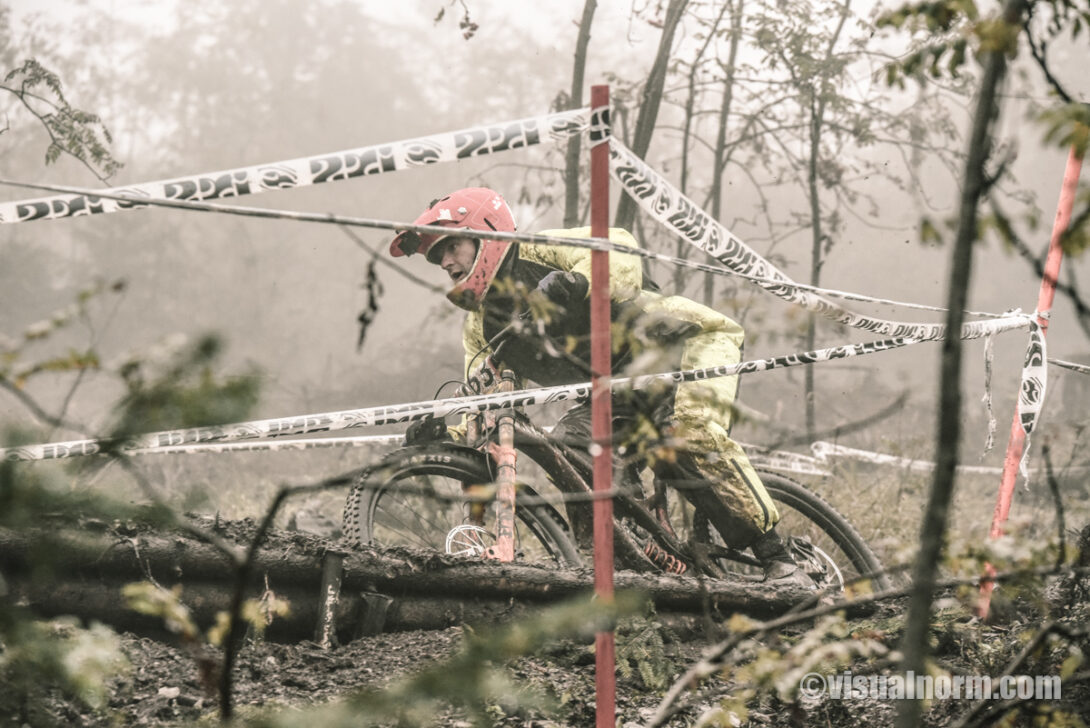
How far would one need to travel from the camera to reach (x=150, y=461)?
10141 millimetres

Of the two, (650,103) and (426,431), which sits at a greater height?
(650,103)

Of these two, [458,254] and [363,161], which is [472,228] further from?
[363,161]

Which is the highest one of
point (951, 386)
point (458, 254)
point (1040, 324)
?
point (458, 254)

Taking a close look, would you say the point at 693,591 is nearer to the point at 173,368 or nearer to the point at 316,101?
the point at 173,368

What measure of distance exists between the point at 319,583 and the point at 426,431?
100 cm

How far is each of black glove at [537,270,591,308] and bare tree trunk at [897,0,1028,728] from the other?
94.9 inches

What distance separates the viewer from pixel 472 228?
150 inches

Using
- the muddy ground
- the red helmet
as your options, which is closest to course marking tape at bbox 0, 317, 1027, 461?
the red helmet

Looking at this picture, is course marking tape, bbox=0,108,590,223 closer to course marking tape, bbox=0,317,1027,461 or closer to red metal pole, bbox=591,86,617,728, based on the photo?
red metal pole, bbox=591,86,617,728

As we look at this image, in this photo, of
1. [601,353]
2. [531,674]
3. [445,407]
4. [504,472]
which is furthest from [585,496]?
[504,472]

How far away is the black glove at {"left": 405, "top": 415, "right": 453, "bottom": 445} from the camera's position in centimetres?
387

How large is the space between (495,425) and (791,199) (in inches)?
879

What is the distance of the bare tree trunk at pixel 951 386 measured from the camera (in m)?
1.24

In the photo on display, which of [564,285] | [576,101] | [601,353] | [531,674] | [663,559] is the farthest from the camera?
[576,101]
